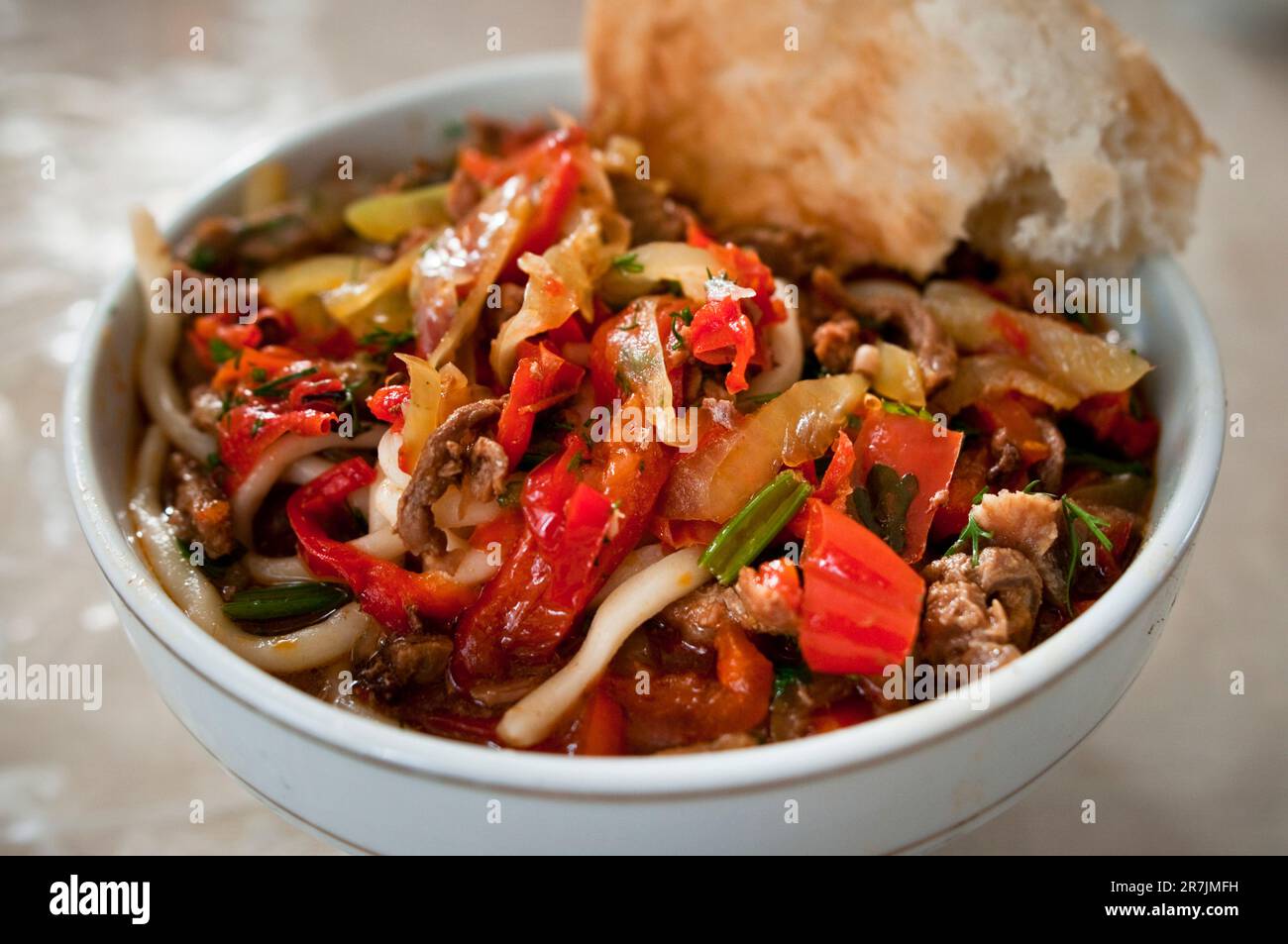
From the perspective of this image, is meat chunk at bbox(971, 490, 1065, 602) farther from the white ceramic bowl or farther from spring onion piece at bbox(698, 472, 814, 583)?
spring onion piece at bbox(698, 472, 814, 583)

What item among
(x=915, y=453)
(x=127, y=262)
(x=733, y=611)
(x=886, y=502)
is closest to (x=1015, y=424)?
(x=915, y=453)

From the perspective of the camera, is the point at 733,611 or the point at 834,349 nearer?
the point at 733,611

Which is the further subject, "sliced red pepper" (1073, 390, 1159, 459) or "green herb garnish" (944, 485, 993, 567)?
"sliced red pepper" (1073, 390, 1159, 459)

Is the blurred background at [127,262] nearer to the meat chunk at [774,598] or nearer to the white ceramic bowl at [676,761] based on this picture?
the white ceramic bowl at [676,761]

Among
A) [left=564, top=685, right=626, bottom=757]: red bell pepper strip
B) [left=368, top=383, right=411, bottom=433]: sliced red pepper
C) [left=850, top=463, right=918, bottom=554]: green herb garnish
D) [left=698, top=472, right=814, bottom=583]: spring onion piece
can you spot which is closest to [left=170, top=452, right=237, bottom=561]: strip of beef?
[left=368, top=383, right=411, bottom=433]: sliced red pepper

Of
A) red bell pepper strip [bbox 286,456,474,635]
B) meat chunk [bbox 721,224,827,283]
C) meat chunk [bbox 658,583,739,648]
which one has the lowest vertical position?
meat chunk [bbox 658,583,739,648]

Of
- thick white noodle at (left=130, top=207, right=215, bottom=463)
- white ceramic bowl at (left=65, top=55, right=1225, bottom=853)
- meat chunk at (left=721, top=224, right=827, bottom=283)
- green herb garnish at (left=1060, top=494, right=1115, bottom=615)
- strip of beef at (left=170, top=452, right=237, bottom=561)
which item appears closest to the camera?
white ceramic bowl at (left=65, top=55, right=1225, bottom=853)

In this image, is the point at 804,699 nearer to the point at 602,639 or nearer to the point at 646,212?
the point at 602,639
